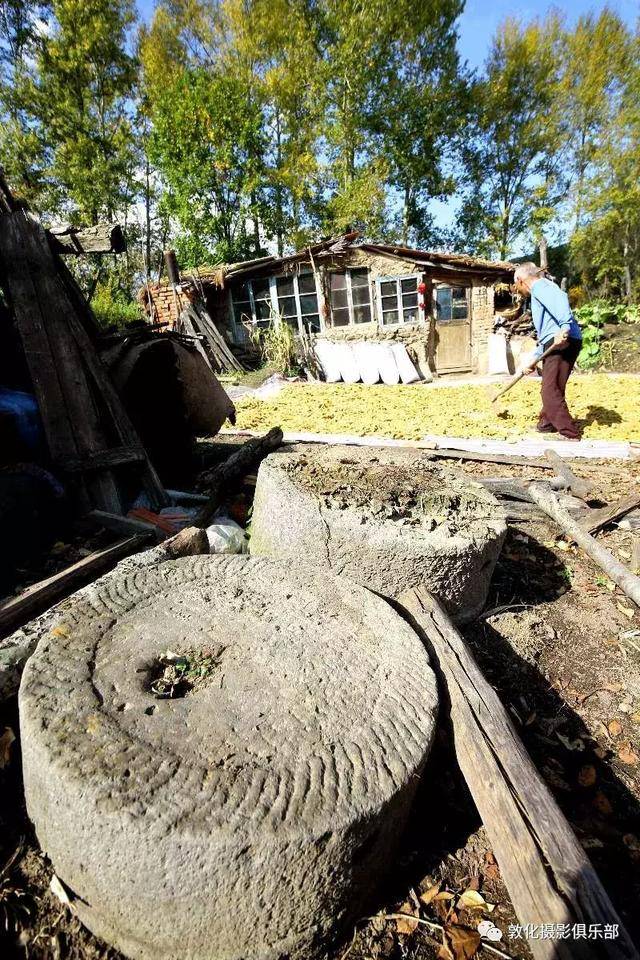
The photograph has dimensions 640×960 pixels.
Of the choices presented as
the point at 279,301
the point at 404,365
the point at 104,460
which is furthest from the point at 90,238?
the point at 279,301

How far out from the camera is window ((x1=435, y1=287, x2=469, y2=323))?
48.0 feet

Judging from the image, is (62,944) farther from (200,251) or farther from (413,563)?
(200,251)

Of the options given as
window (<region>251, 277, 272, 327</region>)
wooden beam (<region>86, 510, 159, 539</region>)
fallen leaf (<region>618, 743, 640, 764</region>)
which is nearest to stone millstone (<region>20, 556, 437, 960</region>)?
fallen leaf (<region>618, 743, 640, 764</region>)

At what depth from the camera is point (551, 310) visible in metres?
5.62

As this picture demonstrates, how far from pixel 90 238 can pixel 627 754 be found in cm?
509

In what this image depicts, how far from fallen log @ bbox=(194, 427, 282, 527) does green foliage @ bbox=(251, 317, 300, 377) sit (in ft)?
29.4

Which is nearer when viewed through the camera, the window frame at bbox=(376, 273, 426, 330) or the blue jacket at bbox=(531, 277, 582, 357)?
the blue jacket at bbox=(531, 277, 582, 357)

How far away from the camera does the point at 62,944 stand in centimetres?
136

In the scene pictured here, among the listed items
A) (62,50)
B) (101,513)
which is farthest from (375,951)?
(62,50)

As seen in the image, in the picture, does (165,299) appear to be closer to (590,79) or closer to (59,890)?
(59,890)

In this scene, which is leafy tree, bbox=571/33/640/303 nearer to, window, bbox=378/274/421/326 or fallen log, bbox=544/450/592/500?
window, bbox=378/274/421/326

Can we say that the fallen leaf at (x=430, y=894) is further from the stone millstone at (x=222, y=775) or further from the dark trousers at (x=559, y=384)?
the dark trousers at (x=559, y=384)

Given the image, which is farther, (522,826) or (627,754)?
(627,754)

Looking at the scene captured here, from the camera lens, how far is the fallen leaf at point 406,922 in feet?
4.78
